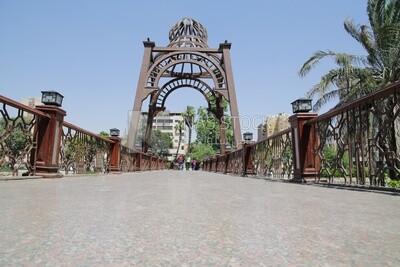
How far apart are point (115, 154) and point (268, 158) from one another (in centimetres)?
642

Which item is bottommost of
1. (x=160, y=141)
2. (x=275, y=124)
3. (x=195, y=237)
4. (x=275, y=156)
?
(x=195, y=237)

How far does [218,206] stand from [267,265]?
1.47 m

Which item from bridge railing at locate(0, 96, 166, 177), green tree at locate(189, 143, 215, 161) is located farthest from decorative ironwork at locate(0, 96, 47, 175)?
green tree at locate(189, 143, 215, 161)

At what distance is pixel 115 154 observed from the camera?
500 inches

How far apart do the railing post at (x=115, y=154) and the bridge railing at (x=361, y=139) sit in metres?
8.28

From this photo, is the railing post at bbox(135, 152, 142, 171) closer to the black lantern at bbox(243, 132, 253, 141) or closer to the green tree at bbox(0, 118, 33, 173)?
the black lantern at bbox(243, 132, 253, 141)

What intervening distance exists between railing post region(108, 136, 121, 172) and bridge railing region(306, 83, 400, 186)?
828 centimetres

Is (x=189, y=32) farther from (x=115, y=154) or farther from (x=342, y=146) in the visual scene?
(x=342, y=146)

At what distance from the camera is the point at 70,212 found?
2.09 meters

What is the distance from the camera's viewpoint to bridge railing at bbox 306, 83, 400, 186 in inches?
172

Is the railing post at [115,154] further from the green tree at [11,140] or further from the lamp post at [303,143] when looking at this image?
the lamp post at [303,143]

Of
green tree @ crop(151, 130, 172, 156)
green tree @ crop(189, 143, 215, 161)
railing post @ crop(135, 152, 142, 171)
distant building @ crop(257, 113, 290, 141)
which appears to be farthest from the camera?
green tree @ crop(151, 130, 172, 156)

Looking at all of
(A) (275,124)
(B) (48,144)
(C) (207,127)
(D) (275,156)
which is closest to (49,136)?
(B) (48,144)

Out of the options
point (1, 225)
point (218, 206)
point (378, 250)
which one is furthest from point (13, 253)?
point (218, 206)
